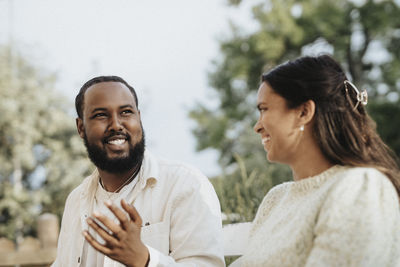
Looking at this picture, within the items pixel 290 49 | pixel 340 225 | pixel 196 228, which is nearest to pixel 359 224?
pixel 340 225

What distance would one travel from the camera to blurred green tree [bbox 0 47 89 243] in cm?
1747

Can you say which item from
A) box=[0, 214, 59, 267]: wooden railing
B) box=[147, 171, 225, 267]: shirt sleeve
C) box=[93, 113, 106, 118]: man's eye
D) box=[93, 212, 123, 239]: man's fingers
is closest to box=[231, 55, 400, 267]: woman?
box=[147, 171, 225, 267]: shirt sleeve

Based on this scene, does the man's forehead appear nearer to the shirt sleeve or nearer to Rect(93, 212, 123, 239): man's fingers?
the shirt sleeve

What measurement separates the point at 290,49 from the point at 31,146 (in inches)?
432

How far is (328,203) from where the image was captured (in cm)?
171

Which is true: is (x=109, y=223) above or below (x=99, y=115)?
below

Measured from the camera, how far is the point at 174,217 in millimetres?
2658

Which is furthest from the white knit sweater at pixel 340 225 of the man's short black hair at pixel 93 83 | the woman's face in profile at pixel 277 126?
the man's short black hair at pixel 93 83

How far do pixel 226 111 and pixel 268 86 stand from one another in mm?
17261

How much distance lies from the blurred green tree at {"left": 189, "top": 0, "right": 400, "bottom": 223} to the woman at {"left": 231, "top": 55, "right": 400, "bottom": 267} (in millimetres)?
14007

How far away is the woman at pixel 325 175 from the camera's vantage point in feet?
5.32

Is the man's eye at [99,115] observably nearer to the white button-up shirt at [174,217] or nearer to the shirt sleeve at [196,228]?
the white button-up shirt at [174,217]

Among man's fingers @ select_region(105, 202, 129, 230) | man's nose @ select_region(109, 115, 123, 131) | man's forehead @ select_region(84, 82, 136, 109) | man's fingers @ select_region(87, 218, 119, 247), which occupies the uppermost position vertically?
man's forehead @ select_region(84, 82, 136, 109)

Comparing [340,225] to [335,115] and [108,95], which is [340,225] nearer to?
[335,115]
